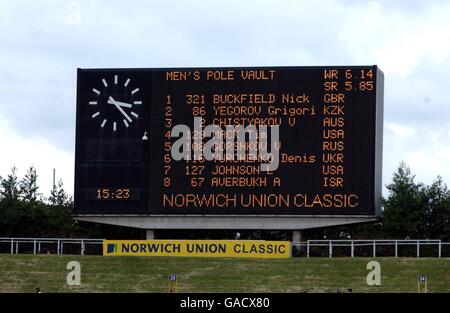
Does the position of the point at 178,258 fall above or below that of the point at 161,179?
below

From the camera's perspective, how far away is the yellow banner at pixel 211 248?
4753cm

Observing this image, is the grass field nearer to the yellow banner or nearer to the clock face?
the yellow banner

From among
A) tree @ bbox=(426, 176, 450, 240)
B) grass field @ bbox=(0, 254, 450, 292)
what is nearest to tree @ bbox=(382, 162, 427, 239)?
tree @ bbox=(426, 176, 450, 240)

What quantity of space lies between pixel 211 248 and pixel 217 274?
→ 358 cm

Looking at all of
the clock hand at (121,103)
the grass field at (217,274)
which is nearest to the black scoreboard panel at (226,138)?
the clock hand at (121,103)

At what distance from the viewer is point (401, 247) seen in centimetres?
5103

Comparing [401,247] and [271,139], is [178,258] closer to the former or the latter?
[271,139]

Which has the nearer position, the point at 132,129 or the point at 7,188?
the point at 132,129

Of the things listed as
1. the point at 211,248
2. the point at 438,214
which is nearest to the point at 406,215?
the point at 438,214

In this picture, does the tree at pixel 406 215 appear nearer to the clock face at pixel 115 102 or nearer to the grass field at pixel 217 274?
the grass field at pixel 217 274

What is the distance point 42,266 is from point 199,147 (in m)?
9.33

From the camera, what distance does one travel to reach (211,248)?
4781cm

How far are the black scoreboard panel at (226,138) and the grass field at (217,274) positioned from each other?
257 cm
